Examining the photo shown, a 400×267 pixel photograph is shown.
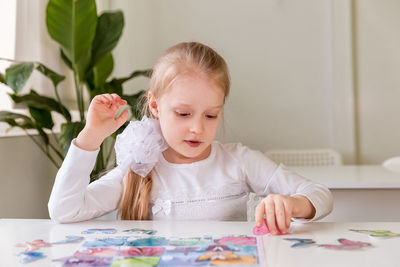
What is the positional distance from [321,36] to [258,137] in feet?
2.17

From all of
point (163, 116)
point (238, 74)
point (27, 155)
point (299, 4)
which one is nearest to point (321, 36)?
point (299, 4)

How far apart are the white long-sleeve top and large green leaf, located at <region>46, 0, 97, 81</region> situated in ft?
3.12

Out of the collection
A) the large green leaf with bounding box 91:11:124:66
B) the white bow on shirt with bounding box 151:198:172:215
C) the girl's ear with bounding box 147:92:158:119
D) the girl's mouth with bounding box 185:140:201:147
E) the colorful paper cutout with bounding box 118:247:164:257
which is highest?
the large green leaf with bounding box 91:11:124:66

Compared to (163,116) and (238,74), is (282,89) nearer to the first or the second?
(238,74)

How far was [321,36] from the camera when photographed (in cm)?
288

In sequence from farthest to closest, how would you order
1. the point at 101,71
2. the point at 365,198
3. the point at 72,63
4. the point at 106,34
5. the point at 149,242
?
1. the point at 101,71
2. the point at 106,34
3. the point at 72,63
4. the point at 365,198
5. the point at 149,242

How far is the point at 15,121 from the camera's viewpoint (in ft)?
6.31

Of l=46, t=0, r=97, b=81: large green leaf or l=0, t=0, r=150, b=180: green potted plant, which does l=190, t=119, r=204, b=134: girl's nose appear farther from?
l=46, t=0, r=97, b=81: large green leaf

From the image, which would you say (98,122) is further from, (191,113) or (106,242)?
(106,242)

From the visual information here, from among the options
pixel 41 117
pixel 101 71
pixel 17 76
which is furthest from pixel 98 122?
pixel 101 71

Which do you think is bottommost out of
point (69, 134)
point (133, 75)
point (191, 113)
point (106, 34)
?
point (69, 134)

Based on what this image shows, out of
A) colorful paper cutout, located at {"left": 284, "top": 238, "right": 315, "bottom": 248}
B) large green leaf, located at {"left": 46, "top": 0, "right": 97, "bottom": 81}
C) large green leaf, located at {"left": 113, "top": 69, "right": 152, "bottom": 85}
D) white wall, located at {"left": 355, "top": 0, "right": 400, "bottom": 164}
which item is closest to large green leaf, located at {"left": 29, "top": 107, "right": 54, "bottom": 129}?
large green leaf, located at {"left": 46, "top": 0, "right": 97, "bottom": 81}

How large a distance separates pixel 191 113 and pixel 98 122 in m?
0.21

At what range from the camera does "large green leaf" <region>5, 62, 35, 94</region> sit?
5.73 ft
